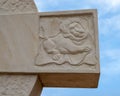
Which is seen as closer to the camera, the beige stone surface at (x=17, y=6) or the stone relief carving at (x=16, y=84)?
the stone relief carving at (x=16, y=84)

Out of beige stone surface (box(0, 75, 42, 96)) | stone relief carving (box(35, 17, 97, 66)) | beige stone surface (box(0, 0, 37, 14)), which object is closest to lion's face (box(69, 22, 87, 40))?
stone relief carving (box(35, 17, 97, 66))

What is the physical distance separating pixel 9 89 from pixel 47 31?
650 mm

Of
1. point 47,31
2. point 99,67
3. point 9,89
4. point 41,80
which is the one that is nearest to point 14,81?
point 9,89

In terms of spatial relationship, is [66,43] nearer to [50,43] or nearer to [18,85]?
[50,43]

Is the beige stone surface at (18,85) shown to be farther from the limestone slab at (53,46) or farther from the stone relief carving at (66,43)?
the stone relief carving at (66,43)

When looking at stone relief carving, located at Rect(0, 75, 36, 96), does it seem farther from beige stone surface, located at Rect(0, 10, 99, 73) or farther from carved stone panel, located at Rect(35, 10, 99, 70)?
carved stone panel, located at Rect(35, 10, 99, 70)

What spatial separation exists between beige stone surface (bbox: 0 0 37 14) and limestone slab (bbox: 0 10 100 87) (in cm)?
8

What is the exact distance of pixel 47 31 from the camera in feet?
8.18

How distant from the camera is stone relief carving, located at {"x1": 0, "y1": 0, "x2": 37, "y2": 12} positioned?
2.64 meters

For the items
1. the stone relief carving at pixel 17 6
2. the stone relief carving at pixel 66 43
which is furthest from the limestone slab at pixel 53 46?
the stone relief carving at pixel 17 6

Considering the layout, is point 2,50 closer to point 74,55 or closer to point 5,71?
point 5,71

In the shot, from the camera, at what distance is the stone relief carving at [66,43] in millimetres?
2350

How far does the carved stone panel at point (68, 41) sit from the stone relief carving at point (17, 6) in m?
0.19

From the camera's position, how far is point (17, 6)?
2660mm
